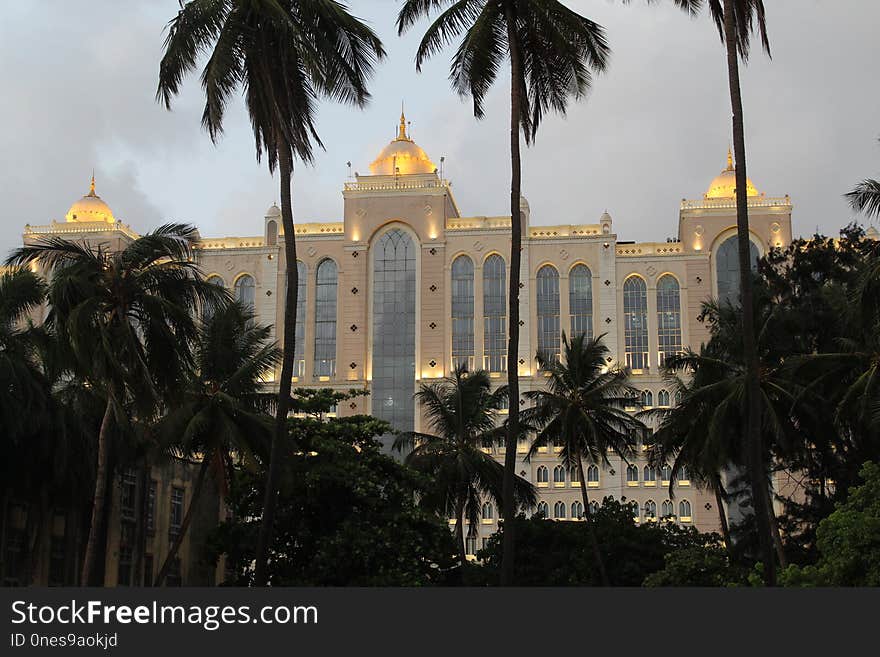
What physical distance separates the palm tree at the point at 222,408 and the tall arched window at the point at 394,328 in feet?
165

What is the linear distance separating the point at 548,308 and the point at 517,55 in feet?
220

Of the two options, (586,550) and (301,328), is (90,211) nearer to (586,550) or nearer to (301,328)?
(301,328)

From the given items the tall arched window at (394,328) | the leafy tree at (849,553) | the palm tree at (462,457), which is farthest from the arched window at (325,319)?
the leafy tree at (849,553)

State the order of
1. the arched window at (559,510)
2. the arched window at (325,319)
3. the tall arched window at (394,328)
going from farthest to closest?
1. the arched window at (325,319)
2. the tall arched window at (394,328)
3. the arched window at (559,510)

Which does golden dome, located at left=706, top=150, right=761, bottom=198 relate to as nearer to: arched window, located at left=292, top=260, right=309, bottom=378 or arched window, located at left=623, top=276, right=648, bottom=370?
arched window, located at left=623, top=276, right=648, bottom=370

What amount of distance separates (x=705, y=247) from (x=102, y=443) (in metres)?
72.5

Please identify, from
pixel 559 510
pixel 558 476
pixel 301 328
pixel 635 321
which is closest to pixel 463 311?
pixel 301 328

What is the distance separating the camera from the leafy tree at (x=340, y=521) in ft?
134

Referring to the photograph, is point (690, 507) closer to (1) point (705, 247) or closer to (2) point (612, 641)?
(1) point (705, 247)

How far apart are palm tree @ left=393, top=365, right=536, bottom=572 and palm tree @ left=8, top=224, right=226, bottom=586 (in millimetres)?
18228

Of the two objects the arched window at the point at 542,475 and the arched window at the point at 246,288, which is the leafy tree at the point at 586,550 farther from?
the arched window at the point at 246,288

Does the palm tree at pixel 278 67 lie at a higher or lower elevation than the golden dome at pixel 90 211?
lower

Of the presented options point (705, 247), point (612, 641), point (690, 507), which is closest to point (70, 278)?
point (612, 641)

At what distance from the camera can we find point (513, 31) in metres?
30.2
